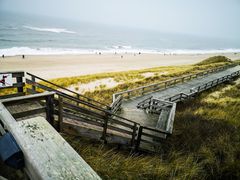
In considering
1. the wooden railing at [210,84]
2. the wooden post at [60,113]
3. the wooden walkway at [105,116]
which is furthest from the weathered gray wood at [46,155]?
the wooden railing at [210,84]

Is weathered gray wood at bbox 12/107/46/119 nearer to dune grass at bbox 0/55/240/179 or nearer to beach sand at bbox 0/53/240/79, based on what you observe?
dune grass at bbox 0/55/240/179

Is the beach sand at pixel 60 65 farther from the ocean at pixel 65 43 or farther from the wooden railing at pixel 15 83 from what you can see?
the wooden railing at pixel 15 83

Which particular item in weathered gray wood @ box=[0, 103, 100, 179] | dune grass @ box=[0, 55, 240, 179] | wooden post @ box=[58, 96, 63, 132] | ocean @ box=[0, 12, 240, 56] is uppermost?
ocean @ box=[0, 12, 240, 56]

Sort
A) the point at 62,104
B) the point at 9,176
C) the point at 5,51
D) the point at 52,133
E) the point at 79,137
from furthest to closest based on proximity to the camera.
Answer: the point at 5,51, the point at 79,137, the point at 62,104, the point at 9,176, the point at 52,133

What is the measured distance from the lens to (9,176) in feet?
4.88

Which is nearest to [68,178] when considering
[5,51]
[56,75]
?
[56,75]

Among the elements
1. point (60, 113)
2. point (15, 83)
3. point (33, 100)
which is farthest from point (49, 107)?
point (15, 83)

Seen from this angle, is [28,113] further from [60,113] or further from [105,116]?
[105,116]

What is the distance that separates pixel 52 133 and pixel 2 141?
12.8 inches

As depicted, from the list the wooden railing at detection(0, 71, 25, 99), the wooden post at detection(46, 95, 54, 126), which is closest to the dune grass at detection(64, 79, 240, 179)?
the wooden post at detection(46, 95, 54, 126)

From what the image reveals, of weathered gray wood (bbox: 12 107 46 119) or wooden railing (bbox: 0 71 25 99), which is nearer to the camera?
weathered gray wood (bbox: 12 107 46 119)

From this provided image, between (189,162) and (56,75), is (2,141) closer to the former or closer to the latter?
(189,162)

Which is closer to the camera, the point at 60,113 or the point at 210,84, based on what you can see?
the point at 60,113

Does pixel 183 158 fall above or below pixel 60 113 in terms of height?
below
